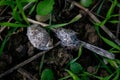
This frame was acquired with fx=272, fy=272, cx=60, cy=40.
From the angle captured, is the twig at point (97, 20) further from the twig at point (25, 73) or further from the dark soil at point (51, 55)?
the twig at point (25, 73)

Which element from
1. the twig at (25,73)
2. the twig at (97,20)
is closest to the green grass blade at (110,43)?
the twig at (97,20)

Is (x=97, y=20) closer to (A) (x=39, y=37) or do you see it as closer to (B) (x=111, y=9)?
(B) (x=111, y=9)

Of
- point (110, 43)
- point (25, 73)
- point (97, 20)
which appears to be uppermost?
point (97, 20)

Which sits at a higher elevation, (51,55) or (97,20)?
(97,20)

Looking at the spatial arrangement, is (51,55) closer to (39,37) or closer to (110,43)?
(39,37)

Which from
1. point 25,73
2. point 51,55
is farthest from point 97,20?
point 25,73

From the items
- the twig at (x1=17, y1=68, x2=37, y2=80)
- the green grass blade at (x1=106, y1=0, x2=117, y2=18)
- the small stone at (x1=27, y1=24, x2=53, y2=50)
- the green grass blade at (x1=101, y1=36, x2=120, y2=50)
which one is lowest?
the twig at (x1=17, y1=68, x2=37, y2=80)

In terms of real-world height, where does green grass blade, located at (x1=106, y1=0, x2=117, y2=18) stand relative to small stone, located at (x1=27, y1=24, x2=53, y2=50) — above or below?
above


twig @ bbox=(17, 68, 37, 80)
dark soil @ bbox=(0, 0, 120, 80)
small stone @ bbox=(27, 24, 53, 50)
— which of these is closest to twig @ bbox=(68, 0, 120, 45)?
dark soil @ bbox=(0, 0, 120, 80)

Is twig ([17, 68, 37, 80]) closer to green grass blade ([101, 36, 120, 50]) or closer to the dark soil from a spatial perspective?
the dark soil
